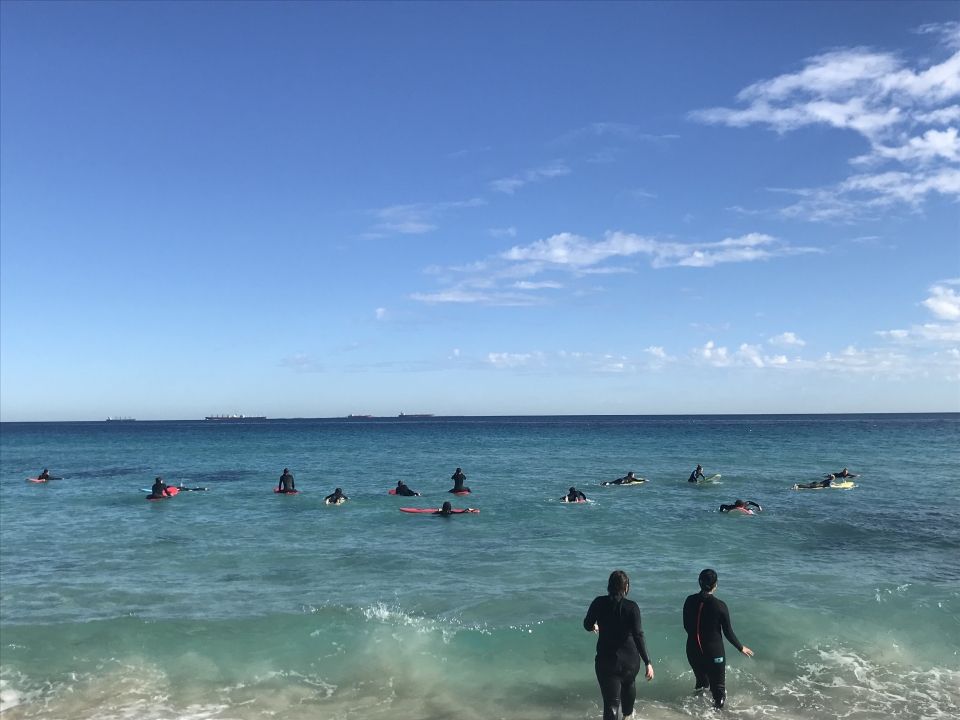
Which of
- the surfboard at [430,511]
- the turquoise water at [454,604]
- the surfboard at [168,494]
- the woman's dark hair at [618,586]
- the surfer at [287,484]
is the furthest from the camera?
the surfer at [287,484]

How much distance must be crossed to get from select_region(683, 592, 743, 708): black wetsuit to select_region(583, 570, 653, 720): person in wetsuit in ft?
4.51

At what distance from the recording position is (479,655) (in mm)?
12555

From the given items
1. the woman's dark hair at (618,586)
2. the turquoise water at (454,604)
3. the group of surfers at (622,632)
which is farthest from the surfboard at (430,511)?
the woman's dark hair at (618,586)

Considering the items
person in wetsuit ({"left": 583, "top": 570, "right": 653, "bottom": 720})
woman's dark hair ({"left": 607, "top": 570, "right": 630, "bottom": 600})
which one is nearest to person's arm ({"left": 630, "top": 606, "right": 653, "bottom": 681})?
person in wetsuit ({"left": 583, "top": 570, "right": 653, "bottom": 720})

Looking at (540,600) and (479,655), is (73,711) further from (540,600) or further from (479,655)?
(540,600)

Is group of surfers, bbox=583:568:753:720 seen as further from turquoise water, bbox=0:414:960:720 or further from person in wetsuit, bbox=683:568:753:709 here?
turquoise water, bbox=0:414:960:720

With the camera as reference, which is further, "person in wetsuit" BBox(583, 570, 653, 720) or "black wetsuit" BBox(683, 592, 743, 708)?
"black wetsuit" BBox(683, 592, 743, 708)

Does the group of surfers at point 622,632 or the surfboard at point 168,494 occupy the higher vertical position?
the group of surfers at point 622,632

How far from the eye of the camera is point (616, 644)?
26.5ft

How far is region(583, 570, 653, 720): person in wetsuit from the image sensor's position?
798 cm

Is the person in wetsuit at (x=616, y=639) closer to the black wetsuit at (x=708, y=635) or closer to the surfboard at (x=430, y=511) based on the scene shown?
the black wetsuit at (x=708, y=635)

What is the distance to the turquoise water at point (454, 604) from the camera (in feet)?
36.0

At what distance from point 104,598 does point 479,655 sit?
9.76 metres

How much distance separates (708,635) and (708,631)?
0.07m
